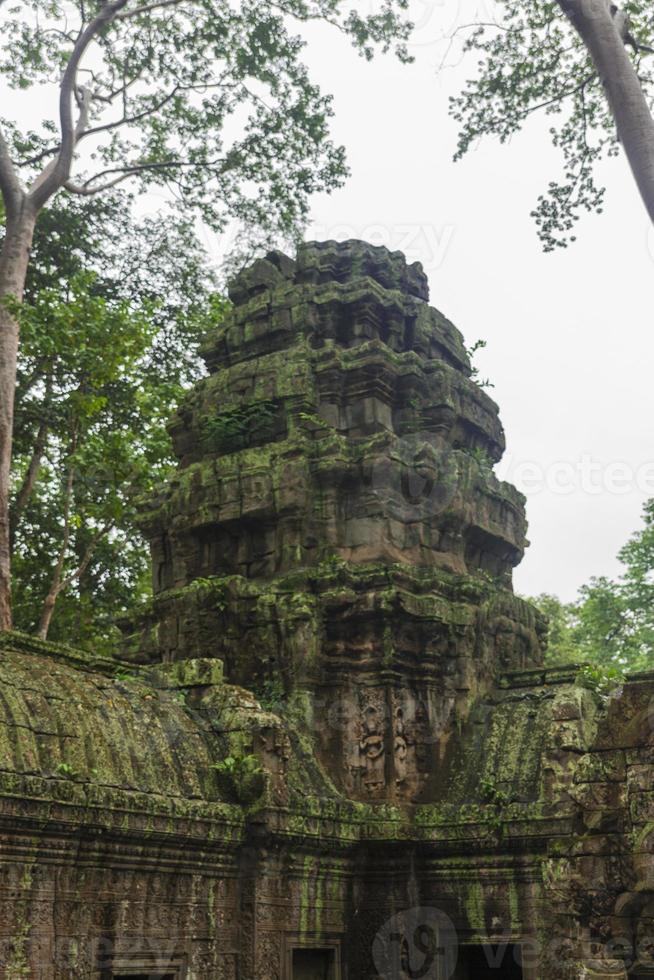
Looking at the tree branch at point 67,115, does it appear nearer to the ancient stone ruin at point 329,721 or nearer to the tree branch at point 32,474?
the ancient stone ruin at point 329,721

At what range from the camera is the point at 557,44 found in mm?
14836

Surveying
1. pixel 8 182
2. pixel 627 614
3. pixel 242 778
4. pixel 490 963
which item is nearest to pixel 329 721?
pixel 242 778

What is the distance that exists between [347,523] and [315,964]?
537 cm

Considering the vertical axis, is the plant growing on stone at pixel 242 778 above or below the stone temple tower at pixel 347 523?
below

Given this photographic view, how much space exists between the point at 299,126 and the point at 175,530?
8.84 meters

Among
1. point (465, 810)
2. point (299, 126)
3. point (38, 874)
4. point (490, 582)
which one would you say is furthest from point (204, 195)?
point (38, 874)

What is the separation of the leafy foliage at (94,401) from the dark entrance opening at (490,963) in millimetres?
9810

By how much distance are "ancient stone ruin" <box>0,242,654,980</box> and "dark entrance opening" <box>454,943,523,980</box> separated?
0.05m

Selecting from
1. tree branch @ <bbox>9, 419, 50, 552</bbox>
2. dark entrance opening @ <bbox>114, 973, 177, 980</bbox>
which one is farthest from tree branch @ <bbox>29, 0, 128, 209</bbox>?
dark entrance opening @ <bbox>114, 973, 177, 980</bbox>

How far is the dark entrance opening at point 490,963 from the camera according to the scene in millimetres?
12234

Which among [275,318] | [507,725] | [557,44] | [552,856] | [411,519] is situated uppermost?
[557,44]

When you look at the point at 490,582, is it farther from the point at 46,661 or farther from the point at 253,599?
the point at 46,661

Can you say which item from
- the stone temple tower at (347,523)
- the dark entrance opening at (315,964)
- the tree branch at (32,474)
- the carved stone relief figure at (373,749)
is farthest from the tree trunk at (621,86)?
the tree branch at (32,474)

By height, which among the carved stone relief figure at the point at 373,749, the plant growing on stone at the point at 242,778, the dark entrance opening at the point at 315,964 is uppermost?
the carved stone relief figure at the point at 373,749
